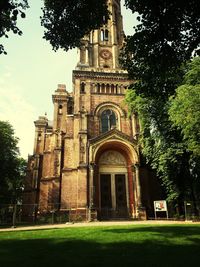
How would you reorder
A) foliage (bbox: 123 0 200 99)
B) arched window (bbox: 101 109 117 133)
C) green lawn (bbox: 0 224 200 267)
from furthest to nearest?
1. arched window (bbox: 101 109 117 133)
2. foliage (bbox: 123 0 200 99)
3. green lawn (bbox: 0 224 200 267)

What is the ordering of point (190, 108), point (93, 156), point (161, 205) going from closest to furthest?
point (190, 108)
point (161, 205)
point (93, 156)

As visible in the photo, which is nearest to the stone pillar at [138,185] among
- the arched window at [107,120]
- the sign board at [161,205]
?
the sign board at [161,205]

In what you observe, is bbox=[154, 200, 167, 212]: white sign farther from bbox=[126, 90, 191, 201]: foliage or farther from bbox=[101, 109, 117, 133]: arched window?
bbox=[101, 109, 117, 133]: arched window

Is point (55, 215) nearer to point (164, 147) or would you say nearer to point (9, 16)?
point (164, 147)

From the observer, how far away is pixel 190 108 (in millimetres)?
19719

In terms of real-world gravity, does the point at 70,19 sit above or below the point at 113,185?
above

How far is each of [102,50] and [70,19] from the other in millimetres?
26171

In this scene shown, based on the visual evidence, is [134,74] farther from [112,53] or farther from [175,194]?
[112,53]

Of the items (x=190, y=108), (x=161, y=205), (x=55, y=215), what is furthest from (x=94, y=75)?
(x=161, y=205)

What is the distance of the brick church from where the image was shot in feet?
90.2

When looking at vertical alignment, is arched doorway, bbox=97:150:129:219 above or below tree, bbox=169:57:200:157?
below

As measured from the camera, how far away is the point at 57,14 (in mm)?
11984

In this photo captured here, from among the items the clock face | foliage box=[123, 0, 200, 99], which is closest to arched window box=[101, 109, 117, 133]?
the clock face

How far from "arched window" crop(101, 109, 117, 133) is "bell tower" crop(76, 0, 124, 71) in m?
6.01
